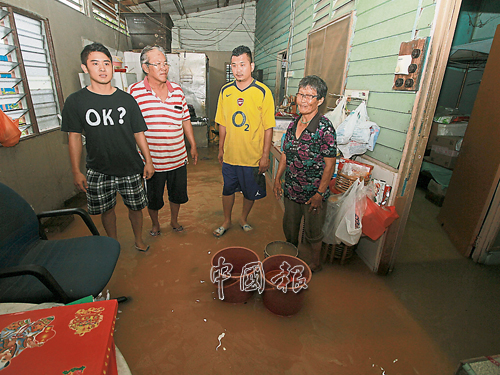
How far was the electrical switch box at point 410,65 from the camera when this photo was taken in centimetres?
189

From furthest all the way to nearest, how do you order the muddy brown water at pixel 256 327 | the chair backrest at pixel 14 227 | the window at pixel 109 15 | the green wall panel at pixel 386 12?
1. the window at pixel 109 15
2. the green wall panel at pixel 386 12
3. the muddy brown water at pixel 256 327
4. the chair backrest at pixel 14 227

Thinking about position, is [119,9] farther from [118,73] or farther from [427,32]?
[427,32]

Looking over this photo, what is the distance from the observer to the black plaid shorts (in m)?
2.10

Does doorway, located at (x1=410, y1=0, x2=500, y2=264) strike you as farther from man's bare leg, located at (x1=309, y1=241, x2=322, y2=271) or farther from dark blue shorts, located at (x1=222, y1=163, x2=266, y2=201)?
dark blue shorts, located at (x1=222, y1=163, x2=266, y2=201)

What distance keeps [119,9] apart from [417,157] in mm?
6878

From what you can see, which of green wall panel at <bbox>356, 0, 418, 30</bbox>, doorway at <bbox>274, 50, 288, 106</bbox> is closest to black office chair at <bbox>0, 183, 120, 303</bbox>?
green wall panel at <bbox>356, 0, 418, 30</bbox>

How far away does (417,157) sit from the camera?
6.79ft

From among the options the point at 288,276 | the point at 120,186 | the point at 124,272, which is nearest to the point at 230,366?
the point at 288,276

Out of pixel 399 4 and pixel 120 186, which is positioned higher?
pixel 399 4

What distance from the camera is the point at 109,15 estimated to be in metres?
5.36

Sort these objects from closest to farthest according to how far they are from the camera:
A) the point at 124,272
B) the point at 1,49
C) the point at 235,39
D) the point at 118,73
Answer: the point at 124,272, the point at 1,49, the point at 118,73, the point at 235,39

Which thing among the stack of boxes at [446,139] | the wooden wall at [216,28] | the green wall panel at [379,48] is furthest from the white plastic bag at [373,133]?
the wooden wall at [216,28]

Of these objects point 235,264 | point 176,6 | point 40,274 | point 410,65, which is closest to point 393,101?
point 410,65

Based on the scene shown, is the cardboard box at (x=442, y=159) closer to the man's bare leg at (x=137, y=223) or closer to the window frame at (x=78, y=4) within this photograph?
the man's bare leg at (x=137, y=223)
